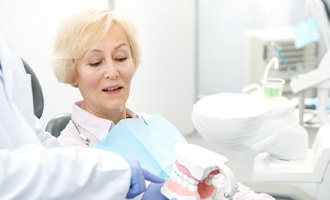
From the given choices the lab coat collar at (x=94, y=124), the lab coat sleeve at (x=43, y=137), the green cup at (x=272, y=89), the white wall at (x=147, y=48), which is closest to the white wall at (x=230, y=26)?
the white wall at (x=147, y=48)

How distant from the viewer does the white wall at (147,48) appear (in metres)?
2.77

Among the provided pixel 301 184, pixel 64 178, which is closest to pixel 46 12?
pixel 301 184

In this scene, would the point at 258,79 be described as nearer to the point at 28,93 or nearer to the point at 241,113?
the point at 241,113

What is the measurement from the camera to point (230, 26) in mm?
4312

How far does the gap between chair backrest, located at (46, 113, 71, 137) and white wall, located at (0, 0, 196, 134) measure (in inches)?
50.4

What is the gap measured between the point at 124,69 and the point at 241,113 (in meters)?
0.49

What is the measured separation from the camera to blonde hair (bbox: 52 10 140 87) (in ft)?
4.62

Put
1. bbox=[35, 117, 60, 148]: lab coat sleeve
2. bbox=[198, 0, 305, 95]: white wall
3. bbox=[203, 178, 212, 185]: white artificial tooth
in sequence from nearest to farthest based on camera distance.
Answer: bbox=[203, 178, 212, 185]: white artificial tooth < bbox=[35, 117, 60, 148]: lab coat sleeve < bbox=[198, 0, 305, 95]: white wall

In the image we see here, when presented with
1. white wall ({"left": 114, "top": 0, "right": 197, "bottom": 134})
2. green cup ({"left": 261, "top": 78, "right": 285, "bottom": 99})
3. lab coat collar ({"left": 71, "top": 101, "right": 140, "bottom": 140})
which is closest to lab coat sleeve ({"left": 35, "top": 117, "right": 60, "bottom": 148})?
lab coat collar ({"left": 71, "top": 101, "right": 140, "bottom": 140})

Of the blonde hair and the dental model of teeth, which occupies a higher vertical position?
the blonde hair

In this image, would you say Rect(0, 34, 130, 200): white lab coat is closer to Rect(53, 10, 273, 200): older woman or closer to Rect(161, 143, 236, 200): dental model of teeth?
Rect(161, 143, 236, 200): dental model of teeth

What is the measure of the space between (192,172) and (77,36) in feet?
2.06

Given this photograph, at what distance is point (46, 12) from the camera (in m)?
2.79

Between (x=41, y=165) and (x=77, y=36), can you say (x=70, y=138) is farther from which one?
(x=41, y=165)
